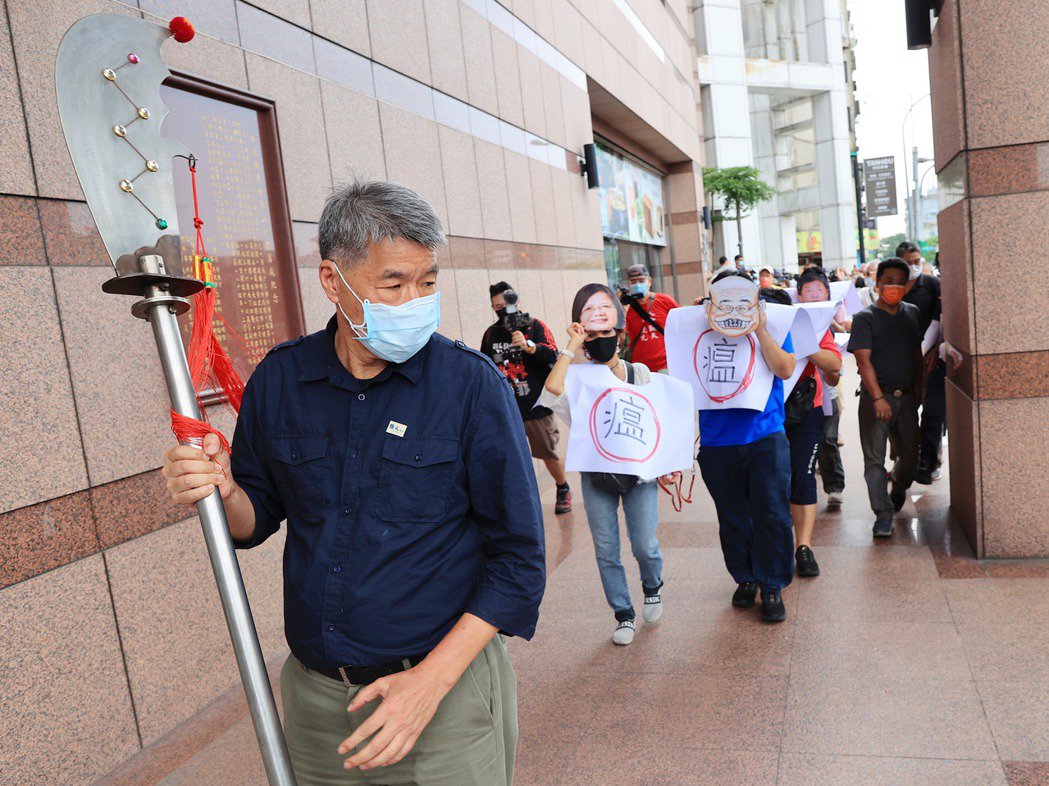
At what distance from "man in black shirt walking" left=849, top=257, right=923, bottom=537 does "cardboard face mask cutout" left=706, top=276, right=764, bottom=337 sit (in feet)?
5.78

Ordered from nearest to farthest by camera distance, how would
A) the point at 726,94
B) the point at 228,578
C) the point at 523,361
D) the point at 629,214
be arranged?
the point at 228,578, the point at 523,361, the point at 629,214, the point at 726,94

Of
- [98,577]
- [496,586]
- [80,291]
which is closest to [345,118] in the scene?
[80,291]

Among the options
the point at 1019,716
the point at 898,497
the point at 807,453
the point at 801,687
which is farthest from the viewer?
the point at 898,497

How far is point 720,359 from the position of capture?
189 inches

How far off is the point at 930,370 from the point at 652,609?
332 cm

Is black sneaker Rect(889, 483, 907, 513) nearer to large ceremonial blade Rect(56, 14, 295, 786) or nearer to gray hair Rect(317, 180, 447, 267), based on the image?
gray hair Rect(317, 180, 447, 267)

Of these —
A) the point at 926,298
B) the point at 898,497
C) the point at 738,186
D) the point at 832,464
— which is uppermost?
the point at 738,186

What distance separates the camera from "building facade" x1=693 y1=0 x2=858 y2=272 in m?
48.2

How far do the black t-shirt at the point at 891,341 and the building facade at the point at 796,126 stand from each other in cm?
3759

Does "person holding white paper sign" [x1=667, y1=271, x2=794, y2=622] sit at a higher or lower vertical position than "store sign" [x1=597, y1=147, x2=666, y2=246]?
lower

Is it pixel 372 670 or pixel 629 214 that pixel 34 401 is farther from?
pixel 629 214

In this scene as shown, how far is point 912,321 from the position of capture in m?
6.13

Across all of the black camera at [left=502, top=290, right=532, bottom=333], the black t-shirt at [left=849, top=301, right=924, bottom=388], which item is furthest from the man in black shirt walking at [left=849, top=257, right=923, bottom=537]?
the black camera at [left=502, top=290, right=532, bottom=333]

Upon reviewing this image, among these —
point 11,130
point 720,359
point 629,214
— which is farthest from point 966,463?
point 629,214
